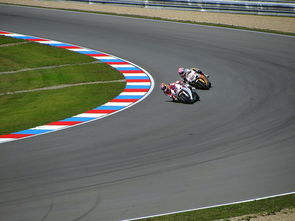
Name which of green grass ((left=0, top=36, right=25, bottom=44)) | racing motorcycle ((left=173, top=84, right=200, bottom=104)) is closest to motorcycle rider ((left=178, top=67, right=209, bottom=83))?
racing motorcycle ((left=173, top=84, right=200, bottom=104))

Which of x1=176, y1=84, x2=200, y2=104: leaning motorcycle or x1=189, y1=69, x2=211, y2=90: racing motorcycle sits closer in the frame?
x1=176, y1=84, x2=200, y2=104: leaning motorcycle

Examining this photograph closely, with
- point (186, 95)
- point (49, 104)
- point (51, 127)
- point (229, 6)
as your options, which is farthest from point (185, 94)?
point (229, 6)

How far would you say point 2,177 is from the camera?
36.7 feet

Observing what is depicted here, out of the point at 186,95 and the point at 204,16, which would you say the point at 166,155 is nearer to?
the point at 186,95

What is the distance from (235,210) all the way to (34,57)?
15929mm

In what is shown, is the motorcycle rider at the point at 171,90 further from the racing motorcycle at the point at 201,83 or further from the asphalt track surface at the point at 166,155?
the racing motorcycle at the point at 201,83

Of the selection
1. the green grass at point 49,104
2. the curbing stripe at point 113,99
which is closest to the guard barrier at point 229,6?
the curbing stripe at point 113,99

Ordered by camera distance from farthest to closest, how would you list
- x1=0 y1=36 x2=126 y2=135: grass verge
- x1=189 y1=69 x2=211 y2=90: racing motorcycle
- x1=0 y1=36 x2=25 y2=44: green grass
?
x1=0 y1=36 x2=25 y2=44: green grass
x1=189 y1=69 x2=211 y2=90: racing motorcycle
x1=0 y1=36 x2=126 y2=135: grass verge

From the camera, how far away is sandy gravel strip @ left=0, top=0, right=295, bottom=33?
89.0 ft

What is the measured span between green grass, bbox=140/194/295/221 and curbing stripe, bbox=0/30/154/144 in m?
5.91

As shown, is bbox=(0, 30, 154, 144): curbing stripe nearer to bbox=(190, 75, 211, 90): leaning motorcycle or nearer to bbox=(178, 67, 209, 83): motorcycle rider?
bbox=(178, 67, 209, 83): motorcycle rider

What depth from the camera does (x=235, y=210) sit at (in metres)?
9.43

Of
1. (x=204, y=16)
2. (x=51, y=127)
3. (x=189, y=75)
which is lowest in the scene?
(x=51, y=127)

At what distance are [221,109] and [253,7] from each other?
1454 centimetres
